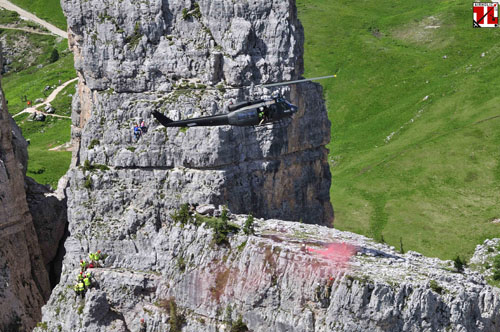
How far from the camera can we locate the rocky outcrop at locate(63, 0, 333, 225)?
172 feet

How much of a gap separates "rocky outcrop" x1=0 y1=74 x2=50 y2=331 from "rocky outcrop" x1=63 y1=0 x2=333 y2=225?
8335 millimetres

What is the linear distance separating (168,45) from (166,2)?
3.93 metres

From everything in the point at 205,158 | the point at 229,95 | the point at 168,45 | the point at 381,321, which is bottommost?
the point at 381,321

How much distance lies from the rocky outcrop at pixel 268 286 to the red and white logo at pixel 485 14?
102 metres

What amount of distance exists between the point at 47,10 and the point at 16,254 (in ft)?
498

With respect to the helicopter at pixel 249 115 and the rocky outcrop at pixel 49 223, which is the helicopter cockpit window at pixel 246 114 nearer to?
the helicopter at pixel 249 115

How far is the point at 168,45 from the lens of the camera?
55062mm

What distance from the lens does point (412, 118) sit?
114188mm

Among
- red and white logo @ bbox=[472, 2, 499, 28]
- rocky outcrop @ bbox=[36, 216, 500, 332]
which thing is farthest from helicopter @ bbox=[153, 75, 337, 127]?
red and white logo @ bbox=[472, 2, 499, 28]

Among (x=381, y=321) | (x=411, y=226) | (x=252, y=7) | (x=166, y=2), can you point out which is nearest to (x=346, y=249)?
(x=381, y=321)

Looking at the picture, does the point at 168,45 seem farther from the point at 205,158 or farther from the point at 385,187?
the point at 385,187

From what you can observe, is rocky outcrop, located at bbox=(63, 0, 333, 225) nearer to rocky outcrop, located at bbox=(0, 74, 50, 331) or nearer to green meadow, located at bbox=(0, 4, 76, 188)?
rocky outcrop, located at bbox=(0, 74, 50, 331)

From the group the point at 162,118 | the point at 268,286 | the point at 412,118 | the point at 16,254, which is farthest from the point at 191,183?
the point at 412,118

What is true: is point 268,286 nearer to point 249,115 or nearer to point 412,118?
point 249,115
